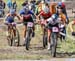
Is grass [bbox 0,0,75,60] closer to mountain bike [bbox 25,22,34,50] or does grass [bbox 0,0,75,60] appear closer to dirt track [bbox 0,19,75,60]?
dirt track [bbox 0,19,75,60]

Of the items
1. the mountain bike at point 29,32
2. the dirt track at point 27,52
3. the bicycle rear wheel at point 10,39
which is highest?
the mountain bike at point 29,32

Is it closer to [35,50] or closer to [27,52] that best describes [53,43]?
[27,52]

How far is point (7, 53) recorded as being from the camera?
47.9ft

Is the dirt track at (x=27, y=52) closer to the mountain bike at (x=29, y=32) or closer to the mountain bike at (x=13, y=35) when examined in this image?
the mountain bike at (x=13, y=35)

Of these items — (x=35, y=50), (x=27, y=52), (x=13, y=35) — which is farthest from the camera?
(x=13, y=35)

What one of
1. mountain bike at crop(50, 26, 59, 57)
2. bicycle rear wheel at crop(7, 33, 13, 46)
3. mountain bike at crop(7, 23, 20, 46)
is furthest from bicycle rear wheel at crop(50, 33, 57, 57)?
bicycle rear wheel at crop(7, 33, 13, 46)

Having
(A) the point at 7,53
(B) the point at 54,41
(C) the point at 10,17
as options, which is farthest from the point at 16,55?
(C) the point at 10,17

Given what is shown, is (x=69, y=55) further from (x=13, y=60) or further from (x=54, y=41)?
(x=13, y=60)

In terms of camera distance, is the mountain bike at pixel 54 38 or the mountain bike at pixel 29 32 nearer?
the mountain bike at pixel 54 38

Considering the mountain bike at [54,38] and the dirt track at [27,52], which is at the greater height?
the mountain bike at [54,38]

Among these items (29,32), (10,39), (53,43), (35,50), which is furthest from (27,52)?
(10,39)

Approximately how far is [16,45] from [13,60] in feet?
11.6

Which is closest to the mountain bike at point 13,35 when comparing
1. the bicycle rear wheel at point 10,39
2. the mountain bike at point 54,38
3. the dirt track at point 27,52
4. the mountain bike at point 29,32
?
the bicycle rear wheel at point 10,39

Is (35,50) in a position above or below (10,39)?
below
